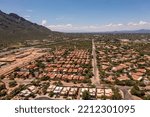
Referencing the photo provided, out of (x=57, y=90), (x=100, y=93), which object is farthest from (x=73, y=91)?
(x=100, y=93)

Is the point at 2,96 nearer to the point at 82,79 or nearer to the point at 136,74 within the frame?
the point at 82,79

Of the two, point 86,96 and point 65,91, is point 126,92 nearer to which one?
point 86,96

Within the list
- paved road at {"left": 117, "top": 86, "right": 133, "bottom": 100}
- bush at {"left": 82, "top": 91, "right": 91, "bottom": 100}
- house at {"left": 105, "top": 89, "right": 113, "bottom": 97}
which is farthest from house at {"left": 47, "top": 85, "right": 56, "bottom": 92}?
paved road at {"left": 117, "top": 86, "right": 133, "bottom": 100}

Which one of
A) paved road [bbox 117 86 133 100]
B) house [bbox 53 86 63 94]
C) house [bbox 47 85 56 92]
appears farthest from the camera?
house [bbox 47 85 56 92]

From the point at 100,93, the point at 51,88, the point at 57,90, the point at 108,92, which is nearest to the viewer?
the point at 100,93

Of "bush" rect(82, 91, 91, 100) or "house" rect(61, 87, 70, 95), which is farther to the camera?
"house" rect(61, 87, 70, 95)

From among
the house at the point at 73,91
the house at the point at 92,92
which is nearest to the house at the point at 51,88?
the house at the point at 73,91

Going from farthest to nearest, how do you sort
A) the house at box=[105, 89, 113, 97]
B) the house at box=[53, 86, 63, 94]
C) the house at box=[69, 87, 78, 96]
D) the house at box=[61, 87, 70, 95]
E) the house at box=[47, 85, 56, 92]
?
the house at box=[47, 85, 56, 92] < the house at box=[53, 86, 63, 94] < the house at box=[61, 87, 70, 95] < the house at box=[69, 87, 78, 96] < the house at box=[105, 89, 113, 97]

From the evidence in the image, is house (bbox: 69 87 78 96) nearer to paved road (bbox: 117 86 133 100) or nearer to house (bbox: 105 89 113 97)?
house (bbox: 105 89 113 97)

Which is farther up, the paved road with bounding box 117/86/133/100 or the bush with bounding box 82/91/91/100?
the bush with bounding box 82/91/91/100

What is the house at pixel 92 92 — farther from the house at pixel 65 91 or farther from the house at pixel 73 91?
the house at pixel 65 91

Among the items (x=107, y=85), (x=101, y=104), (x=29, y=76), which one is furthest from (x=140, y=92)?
(x=101, y=104)

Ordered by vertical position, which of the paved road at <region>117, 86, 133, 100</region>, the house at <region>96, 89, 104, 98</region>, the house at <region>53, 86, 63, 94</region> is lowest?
the paved road at <region>117, 86, 133, 100</region>
